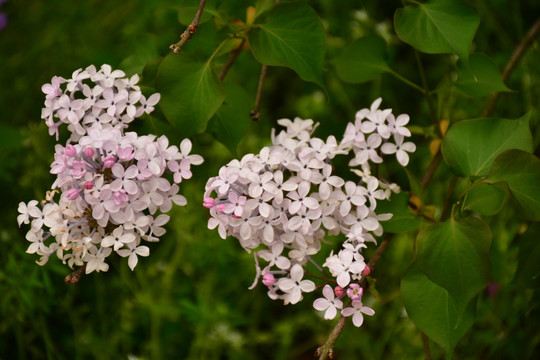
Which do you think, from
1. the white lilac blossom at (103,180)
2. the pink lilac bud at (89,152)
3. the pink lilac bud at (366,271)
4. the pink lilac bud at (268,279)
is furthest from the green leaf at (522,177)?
the pink lilac bud at (89,152)

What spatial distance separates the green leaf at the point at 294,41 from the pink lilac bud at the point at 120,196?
0.90 ft

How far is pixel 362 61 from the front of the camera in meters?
1.13

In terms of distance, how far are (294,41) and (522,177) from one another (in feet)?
1.21

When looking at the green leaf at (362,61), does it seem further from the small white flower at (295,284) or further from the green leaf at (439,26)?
the small white flower at (295,284)

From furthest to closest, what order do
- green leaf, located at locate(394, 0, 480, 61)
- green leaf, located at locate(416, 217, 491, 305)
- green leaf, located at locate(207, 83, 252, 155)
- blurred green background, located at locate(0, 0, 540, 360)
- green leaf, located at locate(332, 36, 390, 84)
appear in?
blurred green background, located at locate(0, 0, 540, 360), green leaf, located at locate(332, 36, 390, 84), green leaf, located at locate(207, 83, 252, 155), green leaf, located at locate(394, 0, 480, 61), green leaf, located at locate(416, 217, 491, 305)

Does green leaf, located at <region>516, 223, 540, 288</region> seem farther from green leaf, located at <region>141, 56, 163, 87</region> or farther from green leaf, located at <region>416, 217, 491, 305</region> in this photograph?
green leaf, located at <region>141, 56, 163, 87</region>

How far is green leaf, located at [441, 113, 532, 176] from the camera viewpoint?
2.94ft

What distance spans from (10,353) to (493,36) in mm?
1934

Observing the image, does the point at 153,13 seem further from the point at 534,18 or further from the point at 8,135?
the point at 534,18

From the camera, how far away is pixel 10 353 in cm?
149

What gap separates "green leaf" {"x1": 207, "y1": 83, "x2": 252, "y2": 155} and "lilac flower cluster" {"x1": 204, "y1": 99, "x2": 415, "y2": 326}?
12 cm

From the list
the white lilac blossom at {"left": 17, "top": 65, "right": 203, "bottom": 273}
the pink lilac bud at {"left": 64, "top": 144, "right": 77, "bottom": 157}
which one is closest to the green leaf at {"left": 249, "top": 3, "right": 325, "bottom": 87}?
the white lilac blossom at {"left": 17, "top": 65, "right": 203, "bottom": 273}

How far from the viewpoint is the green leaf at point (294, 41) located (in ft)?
2.90

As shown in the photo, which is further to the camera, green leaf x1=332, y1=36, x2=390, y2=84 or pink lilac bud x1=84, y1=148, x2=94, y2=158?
green leaf x1=332, y1=36, x2=390, y2=84
